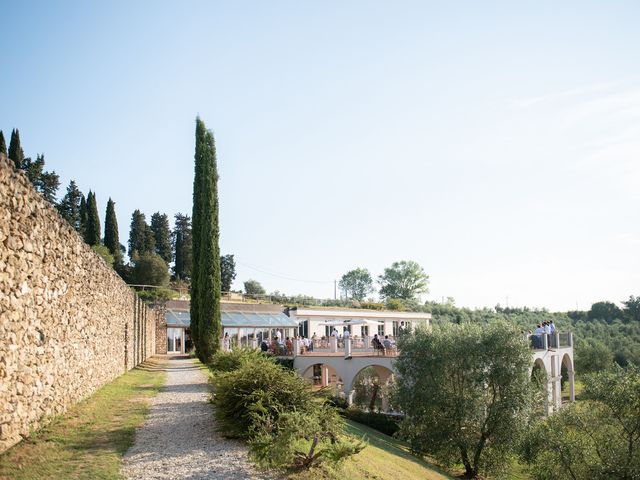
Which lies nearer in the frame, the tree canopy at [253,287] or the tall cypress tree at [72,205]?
the tall cypress tree at [72,205]

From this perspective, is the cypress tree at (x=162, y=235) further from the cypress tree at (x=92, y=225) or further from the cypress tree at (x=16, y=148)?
the cypress tree at (x=16, y=148)

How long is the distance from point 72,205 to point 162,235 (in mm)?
16972

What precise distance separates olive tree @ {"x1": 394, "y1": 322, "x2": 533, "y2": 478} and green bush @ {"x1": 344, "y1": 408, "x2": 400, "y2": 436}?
3.49 meters

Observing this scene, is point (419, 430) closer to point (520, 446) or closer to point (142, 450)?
point (520, 446)

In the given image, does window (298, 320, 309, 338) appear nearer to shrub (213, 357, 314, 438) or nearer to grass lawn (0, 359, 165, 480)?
grass lawn (0, 359, 165, 480)

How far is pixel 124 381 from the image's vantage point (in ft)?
56.2

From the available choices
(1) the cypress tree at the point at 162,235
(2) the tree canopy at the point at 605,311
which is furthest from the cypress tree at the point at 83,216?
(2) the tree canopy at the point at 605,311

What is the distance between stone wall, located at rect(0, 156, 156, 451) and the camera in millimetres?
7512

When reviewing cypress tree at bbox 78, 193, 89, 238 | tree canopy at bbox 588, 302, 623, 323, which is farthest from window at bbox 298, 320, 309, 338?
tree canopy at bbox 588, 302, 623, 323

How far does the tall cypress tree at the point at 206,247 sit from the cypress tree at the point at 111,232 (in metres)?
34.3

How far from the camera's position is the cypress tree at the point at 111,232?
55.7m

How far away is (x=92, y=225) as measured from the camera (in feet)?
176

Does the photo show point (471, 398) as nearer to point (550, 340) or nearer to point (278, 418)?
point (278, 418)

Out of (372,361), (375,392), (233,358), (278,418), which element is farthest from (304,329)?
(278,418)
